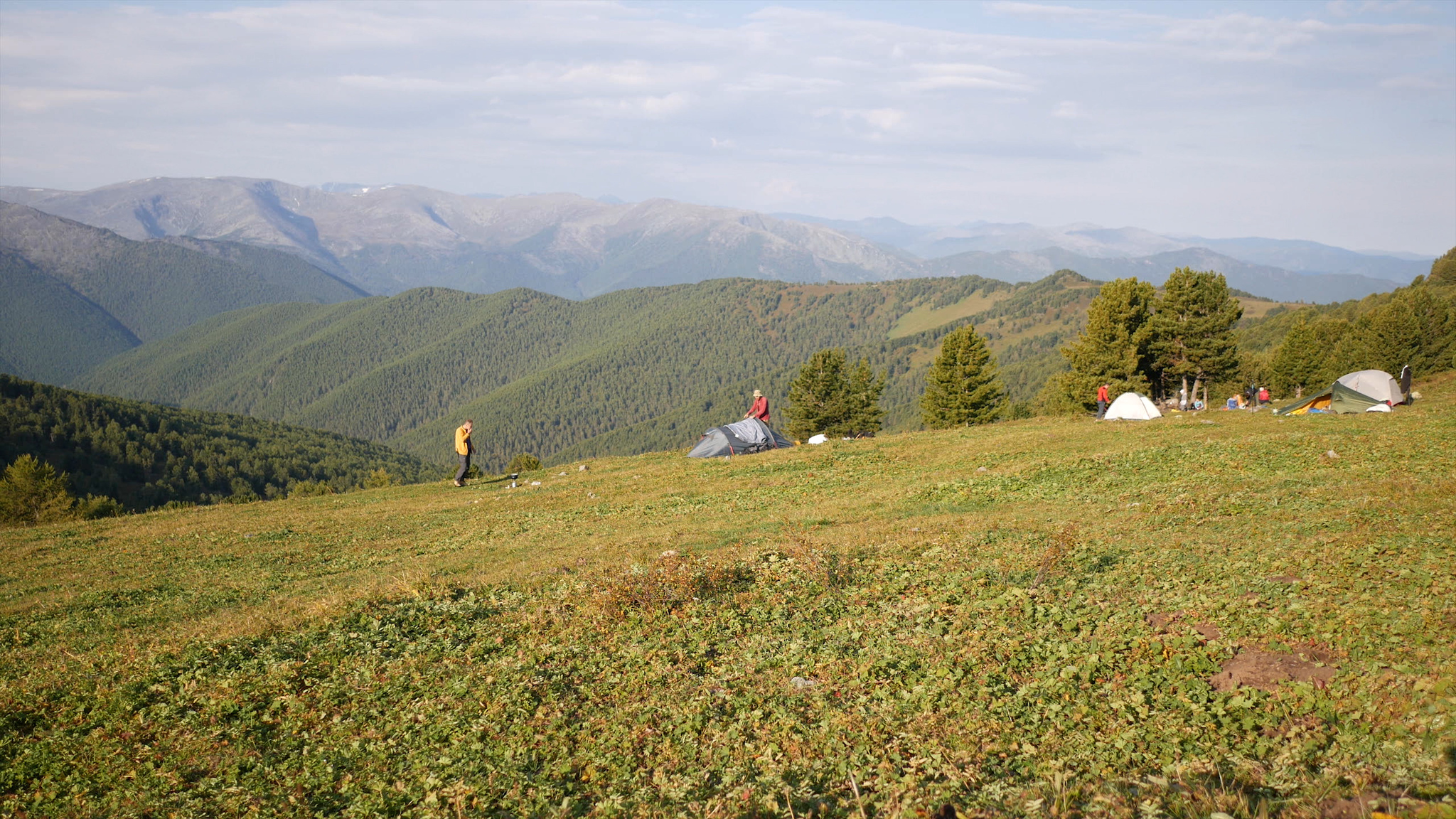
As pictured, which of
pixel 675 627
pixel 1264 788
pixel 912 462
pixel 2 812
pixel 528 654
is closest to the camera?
pixel 1264 788

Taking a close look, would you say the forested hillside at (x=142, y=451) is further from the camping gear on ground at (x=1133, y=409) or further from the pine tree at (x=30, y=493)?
the camping gear on ground at (x=1133, y=409)

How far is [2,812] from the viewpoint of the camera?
22.1 feet

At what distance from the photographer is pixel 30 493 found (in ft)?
167

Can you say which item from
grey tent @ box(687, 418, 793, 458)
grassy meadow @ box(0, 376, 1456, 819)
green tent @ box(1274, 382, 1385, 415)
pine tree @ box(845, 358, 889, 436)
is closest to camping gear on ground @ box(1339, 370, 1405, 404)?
green tent @ box(1274, 382, 1385, 415)

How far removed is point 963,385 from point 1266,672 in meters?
58.1

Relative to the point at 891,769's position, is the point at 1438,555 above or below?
above

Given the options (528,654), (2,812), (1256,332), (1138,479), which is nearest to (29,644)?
(2,812)

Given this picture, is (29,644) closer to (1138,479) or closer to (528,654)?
(528,654)

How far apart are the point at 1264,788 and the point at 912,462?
67.2ft

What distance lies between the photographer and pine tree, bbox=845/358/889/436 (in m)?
75.1

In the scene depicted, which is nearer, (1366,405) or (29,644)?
(29,644)

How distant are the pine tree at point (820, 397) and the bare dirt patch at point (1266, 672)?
2535 inches

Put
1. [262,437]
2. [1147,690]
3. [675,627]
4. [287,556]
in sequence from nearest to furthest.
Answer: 1. [1147,690]
2. [675,627]
3. [287,556]
4. [262,437]

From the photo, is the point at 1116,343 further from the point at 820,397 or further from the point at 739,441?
the point at 739,441
